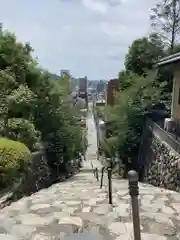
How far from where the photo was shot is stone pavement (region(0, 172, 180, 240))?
18.5ft

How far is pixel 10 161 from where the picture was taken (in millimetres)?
9414

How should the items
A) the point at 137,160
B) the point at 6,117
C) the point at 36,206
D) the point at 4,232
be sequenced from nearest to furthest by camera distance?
the point at 4,232
the point at 36,206
the point at 6,117
the point at 137,160

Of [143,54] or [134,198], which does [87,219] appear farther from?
[143,54]

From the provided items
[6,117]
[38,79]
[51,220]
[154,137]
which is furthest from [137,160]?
[51,220]

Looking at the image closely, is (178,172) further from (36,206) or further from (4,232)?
(4,232)

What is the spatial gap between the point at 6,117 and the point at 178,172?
275 inches

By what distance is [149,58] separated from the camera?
29.4 metres

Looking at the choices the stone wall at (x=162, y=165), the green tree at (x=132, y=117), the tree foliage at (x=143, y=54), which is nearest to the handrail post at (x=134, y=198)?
the stone wall at (x=162, y=165)

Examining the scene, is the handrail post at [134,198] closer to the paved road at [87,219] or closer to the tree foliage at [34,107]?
the paved road at [87,219]

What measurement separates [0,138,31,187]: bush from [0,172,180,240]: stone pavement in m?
1.39

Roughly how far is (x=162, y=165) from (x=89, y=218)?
7.45 m

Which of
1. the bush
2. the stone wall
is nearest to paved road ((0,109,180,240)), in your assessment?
the bush

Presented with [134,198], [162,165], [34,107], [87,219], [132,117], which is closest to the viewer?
[134,198]

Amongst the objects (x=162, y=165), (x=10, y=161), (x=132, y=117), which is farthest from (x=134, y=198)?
(x=132, y=117)
